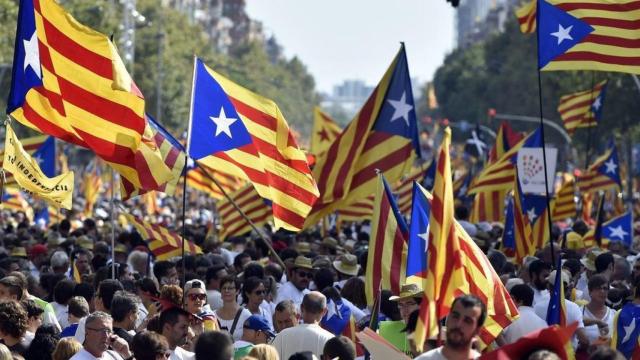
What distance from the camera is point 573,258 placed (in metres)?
14.7

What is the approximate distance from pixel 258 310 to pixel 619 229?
957 cm

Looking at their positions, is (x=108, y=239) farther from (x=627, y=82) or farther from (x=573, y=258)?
(x=627, y=82)

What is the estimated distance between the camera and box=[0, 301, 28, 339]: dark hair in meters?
9.12

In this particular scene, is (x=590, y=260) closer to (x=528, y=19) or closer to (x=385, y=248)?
(x=385, y=248)

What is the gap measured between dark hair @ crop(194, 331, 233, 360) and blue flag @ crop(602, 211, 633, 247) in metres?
13.5

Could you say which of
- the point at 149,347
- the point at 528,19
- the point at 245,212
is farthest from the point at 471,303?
the point at 245,212

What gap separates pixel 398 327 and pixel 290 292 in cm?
333

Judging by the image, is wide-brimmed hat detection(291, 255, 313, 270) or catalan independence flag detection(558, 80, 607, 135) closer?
wide-brimmed hat detection(291, 255, 313, 270)

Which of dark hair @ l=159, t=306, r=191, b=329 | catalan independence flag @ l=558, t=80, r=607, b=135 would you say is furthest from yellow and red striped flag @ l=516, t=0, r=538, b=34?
dark hair @ l=159, t=306, r=191, b=329

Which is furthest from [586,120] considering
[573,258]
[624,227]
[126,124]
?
[126,124]

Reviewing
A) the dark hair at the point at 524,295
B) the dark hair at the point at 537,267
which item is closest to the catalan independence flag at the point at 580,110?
the dark hair at the point at 537,267

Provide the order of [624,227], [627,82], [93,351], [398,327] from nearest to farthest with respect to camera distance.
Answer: [93,351]
[398,327]
[624,227]
[627,82]

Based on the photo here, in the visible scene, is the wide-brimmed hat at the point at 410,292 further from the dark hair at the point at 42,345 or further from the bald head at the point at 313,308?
the dark hair at the point at 42,345

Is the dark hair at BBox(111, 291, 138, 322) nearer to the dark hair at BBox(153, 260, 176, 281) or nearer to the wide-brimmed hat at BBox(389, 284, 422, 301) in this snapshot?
the wide-brimmed hat at BBox(389, 284, 422, 301)
